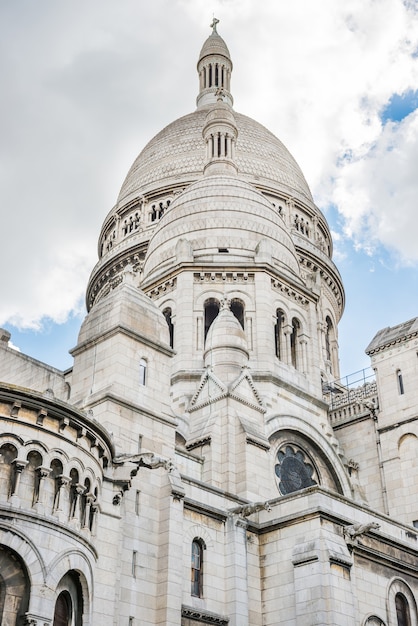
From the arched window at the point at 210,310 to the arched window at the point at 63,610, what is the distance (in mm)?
22765

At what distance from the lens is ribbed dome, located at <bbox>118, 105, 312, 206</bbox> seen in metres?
67.4

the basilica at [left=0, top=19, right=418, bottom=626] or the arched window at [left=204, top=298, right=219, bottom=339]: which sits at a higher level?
the arched window at [left=204, top=298, right=219, bottom=339]

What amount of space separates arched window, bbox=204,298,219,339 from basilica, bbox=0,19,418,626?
0.08 metres

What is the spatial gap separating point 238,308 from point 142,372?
14.1 m

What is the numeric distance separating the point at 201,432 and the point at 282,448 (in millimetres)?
5973

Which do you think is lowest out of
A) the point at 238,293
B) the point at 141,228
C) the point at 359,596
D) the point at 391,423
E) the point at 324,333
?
the point at 359,596

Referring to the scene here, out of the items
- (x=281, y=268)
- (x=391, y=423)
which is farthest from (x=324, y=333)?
(x=391, y=423)

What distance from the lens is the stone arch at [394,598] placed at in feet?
101

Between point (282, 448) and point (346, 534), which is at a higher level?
point (282, 448)

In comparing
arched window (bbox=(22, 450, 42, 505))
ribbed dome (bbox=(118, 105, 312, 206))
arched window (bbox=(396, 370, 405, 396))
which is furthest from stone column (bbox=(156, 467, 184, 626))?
ribbed dome (bbox=(118, 105, 312, 206))

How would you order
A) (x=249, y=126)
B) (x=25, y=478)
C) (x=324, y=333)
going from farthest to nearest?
(x=249, y=126) < (x=324, y=333) < (x=25, y=478)

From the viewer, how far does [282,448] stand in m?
39.6

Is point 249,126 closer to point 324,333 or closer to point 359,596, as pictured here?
point 324,333

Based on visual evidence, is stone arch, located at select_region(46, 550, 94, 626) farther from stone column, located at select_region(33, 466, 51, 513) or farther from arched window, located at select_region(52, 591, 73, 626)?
stone column, located at select_region(33, 466, 51, 513)
